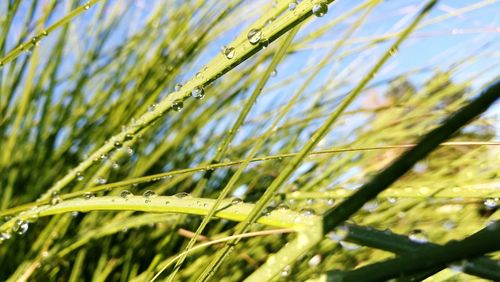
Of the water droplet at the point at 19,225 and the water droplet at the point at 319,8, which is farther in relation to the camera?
the water droplet at the point at 19,225

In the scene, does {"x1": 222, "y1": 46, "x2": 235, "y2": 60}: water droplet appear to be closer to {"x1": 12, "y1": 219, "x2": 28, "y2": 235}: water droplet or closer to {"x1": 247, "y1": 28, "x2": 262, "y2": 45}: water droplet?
{"x1": 247, "y1": 28, "x2": 262, "y2": 45}: water droplet

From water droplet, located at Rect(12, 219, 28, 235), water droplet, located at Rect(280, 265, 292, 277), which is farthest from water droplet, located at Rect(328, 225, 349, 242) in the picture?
water droplet, located at Rect(12, 219, 28, 235)

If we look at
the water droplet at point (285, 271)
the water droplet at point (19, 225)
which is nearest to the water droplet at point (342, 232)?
the water droplet at point (285, 271)

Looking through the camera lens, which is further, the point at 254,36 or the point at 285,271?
the point at 285,271

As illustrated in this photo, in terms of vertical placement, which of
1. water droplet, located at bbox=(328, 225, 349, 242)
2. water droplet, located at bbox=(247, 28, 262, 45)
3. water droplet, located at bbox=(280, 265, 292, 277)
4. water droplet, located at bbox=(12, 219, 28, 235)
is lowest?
water droplet, located at bbox=(280, 265, 292, 277)

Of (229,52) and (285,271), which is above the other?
(229,52)

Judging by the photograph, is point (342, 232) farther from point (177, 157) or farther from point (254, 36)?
point (177, 157)

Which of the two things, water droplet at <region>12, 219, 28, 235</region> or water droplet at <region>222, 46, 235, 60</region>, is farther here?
water droplet at <region>12, 219, 28, 235</region>

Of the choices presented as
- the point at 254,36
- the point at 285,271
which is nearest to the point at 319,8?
the point at 254,36

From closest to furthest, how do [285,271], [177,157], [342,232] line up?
[342,232] → [285,271] → [177,157]

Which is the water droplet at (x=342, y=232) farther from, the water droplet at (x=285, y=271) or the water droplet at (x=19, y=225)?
the water droplet at (x=19, y=225)
